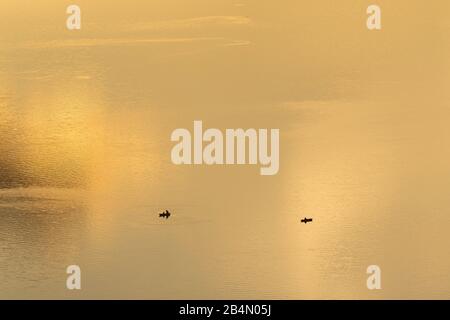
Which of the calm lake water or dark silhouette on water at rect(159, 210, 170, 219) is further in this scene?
dark silhouette on water at rect(159, 210, 170, 219)

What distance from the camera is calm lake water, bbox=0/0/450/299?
785cm

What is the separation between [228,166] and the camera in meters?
8.30

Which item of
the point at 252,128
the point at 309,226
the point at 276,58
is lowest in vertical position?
the point at 309,226

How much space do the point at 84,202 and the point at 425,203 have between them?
7.60 feet

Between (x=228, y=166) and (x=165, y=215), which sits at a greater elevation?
(x=228, y=166)

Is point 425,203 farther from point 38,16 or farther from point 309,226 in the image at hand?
point 38,16

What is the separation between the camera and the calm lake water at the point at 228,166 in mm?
7852

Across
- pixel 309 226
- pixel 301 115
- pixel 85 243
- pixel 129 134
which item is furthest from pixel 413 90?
pixel 85 243

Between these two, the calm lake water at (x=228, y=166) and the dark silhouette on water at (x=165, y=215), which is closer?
the calm lake water at (x=228, y=166)

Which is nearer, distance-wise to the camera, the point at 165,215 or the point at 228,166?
the point at 165,215

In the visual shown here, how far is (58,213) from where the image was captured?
830 cm
